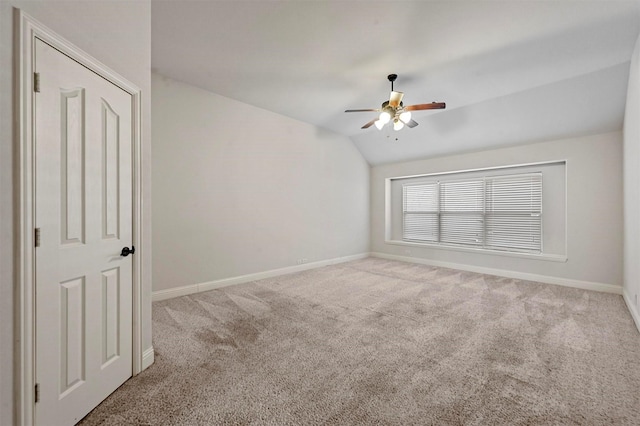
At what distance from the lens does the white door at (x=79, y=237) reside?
138cm

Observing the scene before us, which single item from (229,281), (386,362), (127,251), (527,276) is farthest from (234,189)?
(527,276)

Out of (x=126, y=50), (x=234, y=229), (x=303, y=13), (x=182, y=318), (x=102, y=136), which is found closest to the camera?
(x=102, y=136)

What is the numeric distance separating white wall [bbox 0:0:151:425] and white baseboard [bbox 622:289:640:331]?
4.69m

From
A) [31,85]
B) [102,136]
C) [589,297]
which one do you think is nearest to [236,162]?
[102,136]

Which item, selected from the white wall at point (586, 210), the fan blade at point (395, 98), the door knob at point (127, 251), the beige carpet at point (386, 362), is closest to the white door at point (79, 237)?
the door knob at point (127, 251)

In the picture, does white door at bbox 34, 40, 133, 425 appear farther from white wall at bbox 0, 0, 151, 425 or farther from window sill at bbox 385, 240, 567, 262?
window sill at bbox 385, 240, 567, 262

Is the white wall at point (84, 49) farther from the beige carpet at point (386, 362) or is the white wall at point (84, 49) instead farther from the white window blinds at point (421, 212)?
the white window blinds at point (421, 212)

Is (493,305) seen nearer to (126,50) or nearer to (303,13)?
(303,13)

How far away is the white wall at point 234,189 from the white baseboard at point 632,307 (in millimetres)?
4463

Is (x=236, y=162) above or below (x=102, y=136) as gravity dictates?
above

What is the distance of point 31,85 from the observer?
1.31 m

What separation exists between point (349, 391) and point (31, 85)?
2.45m

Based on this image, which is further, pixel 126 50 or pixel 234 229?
pixel 234 229

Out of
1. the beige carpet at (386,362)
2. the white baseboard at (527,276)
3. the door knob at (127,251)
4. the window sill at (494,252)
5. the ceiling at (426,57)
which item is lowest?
the beige carpet at (386,362)
